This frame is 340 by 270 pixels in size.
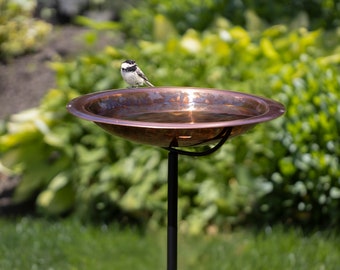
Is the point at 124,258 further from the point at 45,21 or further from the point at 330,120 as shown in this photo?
the point at 45,21

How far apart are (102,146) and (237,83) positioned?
1039 mm

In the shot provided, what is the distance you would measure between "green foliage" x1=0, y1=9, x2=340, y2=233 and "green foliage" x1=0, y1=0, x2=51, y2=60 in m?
2.88

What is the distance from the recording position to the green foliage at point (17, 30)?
26.3 feet

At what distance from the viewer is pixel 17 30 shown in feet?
26.9

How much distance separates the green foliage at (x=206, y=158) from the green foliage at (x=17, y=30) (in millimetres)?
2879

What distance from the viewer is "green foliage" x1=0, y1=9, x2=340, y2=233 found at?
4699 millimetres

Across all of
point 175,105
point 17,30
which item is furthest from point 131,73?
point 17,30

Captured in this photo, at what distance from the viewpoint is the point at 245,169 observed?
4.84 metres

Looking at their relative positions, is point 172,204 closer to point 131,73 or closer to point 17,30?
point 131,73

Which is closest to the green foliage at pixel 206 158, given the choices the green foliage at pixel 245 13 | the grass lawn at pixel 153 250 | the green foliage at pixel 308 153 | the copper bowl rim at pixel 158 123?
the green foliage at pixel 308 153

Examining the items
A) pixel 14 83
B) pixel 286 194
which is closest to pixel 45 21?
pixel 14 83

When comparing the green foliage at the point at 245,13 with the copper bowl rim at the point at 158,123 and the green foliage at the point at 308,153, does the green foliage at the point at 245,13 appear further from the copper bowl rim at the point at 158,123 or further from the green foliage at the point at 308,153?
the copper bowl rim at the point at 158,123

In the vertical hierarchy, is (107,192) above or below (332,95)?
below

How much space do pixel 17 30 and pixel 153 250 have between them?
14.4ft
